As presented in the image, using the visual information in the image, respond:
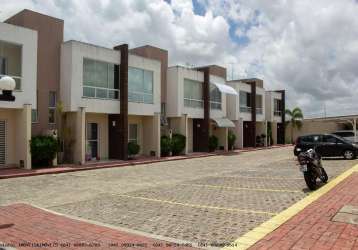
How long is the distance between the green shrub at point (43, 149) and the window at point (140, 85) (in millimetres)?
6526

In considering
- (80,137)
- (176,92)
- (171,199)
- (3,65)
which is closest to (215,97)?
(176,92)

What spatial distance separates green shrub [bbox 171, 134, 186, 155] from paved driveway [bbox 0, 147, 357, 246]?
11.6m

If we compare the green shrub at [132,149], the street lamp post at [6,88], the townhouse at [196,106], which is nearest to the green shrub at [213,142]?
the townhouse at [196,106]

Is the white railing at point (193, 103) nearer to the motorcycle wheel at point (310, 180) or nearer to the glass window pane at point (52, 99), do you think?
the glass window pane at point (52, 99)

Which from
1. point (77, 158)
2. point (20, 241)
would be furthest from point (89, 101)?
point (20, 241)

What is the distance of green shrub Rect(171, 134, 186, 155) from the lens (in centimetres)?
2898

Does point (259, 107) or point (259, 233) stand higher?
point (259, 107)

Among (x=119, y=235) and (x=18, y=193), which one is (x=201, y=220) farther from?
(x=18, y=193)

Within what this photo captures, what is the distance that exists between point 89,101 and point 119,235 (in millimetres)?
16542

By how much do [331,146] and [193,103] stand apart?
11518 millimetres

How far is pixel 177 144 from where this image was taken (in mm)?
29172

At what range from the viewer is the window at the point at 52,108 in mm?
22016

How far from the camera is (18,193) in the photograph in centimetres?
1243

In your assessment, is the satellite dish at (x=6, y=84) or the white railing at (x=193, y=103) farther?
the white railing at (x=193, y=103)
